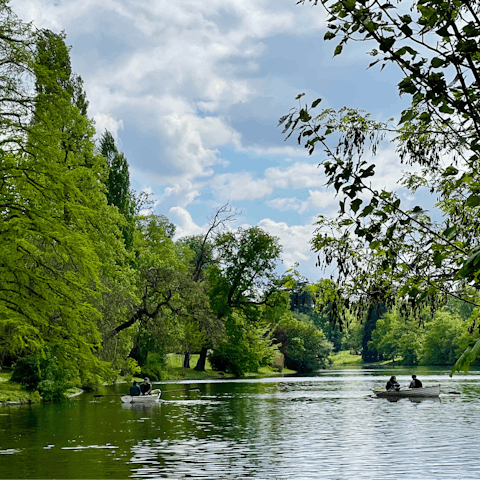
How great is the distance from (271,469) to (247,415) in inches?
496

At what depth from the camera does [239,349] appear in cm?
6581

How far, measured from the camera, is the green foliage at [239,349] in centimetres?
6384

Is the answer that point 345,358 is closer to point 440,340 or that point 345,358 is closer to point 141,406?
point 440,340

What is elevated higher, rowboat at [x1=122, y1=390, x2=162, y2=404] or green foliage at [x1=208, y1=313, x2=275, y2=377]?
green foliage at [x1=208, y1=313, x2=275, y2=377]

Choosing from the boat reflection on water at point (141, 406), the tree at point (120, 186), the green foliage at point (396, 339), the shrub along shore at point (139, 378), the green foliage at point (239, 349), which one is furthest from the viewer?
the green foliage at point (396, 339)

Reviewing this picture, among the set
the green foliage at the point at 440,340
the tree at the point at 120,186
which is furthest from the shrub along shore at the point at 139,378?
the green foliage at the point at 440,340

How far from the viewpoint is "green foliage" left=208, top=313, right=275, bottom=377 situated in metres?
63.8

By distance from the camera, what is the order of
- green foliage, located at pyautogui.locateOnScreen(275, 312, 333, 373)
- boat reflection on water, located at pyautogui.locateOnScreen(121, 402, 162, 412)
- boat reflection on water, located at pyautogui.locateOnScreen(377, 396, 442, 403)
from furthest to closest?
1. green foliage, located at pyautogui.locateOnScreen(275, 312, 333, 373)
2. boat reflection on water, located at pyautogui.locateOnScreen(377, 396, 442, 403)
3. boat reflection on water, located at pyautogui.locateOnScreen(121, 402, 162, 412)

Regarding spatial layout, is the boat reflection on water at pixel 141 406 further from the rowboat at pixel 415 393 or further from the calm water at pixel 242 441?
the rowboat at pixel 415 393

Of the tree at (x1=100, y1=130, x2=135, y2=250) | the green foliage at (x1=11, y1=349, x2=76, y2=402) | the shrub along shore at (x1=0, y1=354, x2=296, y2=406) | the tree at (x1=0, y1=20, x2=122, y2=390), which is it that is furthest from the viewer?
the tree at (x1=100, y1=130, x2=135, y2=250)

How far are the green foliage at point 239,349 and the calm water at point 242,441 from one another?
3243 cm

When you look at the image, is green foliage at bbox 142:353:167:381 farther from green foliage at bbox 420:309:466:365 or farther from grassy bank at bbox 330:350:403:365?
grassy bank at bbox 330:350:403:365

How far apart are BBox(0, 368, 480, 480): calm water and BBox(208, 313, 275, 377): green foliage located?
3243 cm

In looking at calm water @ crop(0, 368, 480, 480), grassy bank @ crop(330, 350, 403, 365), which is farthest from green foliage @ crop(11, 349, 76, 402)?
grassy bank @ crop(330, 350, 403, 365)
